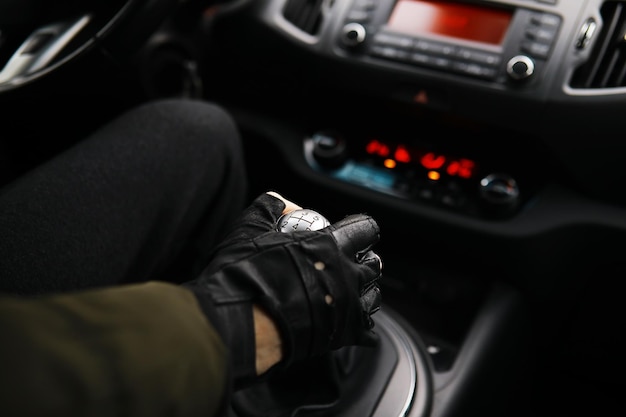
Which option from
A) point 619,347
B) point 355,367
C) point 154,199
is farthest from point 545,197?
point 154,199

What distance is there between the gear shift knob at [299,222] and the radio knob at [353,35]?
1.52ft

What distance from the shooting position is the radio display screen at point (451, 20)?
103 centimetres

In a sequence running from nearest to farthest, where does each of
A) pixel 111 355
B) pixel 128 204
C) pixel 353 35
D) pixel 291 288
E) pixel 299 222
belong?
pixel 111 355
pixel 291 288
pixel 299 222
pixel 128 204
pixel 353 35

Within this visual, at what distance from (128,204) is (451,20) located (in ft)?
1.86

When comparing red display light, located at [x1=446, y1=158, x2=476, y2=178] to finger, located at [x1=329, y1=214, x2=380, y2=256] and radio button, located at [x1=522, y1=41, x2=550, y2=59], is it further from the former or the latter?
finger, located at [x1=329, y1=214, x2=380, y2=256]

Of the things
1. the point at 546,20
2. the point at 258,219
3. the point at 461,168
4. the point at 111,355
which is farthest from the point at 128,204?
the point at 546,20

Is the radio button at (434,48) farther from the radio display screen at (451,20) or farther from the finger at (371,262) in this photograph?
the finger at (371,262)

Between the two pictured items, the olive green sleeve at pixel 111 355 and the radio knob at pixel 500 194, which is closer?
the olive green sleeve at pixel 111 355

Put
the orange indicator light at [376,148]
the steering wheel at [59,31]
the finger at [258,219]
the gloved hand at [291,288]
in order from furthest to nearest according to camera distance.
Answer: the orange indicator light at [376,148] → the steering wheel at [59,31] → the finger at [258,219] → the gloved hand at [291,288]

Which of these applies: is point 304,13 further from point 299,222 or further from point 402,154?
point 299,222

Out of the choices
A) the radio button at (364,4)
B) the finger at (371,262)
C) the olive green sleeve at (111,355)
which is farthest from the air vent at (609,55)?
the olive green sleeve at (111,355)

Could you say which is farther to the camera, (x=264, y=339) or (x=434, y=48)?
(x=434, y=48)

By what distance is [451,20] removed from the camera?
1056mm

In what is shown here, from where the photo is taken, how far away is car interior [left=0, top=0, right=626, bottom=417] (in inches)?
35.3
